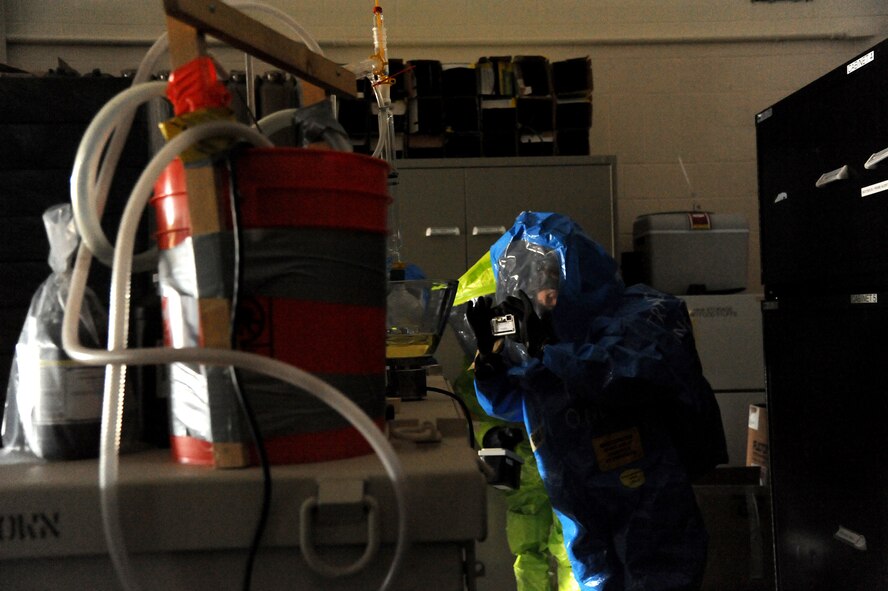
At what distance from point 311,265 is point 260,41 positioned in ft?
0.73

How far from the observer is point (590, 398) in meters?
1.56

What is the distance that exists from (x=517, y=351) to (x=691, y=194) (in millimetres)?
2240

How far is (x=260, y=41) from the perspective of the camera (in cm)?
68

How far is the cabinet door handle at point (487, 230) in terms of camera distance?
3.03m

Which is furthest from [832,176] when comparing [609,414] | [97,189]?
[97,189]

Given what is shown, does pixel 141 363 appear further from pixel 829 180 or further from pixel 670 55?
pixel 670 55

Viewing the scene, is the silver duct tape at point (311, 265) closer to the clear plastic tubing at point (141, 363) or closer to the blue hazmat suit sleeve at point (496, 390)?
the clear plastic tubing at point (141, 363)

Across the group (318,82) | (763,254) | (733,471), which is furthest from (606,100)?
(318,82)

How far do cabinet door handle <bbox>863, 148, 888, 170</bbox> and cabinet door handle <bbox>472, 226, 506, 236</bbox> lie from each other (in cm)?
155

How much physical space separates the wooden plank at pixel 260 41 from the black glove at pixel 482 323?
850mm

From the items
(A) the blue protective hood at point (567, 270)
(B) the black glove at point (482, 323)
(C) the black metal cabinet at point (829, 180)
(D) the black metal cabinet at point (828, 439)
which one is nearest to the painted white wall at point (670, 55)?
(C) the black metal cabinet at point (829, 180)

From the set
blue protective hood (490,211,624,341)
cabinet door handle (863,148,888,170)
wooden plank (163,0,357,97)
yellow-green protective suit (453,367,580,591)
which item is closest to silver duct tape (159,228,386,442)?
wooden plank (163,0,357,97)

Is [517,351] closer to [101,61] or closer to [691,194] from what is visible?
[691,194]

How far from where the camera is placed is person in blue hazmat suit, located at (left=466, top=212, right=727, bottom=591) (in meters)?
1.55
